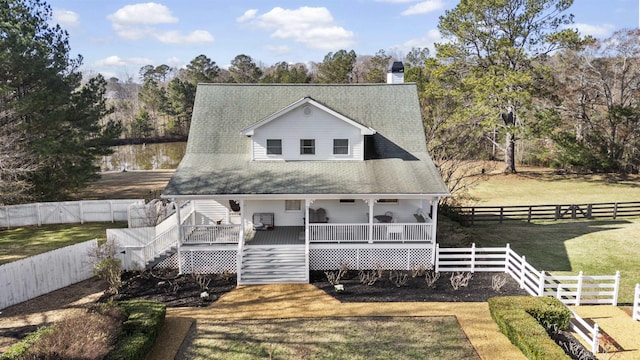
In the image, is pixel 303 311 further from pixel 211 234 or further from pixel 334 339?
pixel 211 234

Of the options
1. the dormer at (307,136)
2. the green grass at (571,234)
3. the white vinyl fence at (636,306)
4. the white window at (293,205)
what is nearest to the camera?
the white vinyl fence at (636,306)

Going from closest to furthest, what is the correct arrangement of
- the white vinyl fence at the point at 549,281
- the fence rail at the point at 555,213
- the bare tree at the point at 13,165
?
the white vinyl fence at the point at 549,281 < the bare tree at the point at 13,165 < the fence rail at the point at 555,213

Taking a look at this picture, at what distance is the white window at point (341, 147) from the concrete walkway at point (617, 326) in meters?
10.6

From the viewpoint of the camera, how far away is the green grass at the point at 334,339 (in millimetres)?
11078

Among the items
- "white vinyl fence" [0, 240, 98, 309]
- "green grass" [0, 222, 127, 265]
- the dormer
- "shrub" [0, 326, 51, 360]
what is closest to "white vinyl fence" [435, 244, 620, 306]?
the dormer

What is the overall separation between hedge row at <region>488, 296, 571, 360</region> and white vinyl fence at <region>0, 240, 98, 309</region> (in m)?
15.1

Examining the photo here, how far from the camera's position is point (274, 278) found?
629 inches

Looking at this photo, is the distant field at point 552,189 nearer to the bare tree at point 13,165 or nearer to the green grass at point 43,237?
the green grass at point 43,237

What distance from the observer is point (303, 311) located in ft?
44.6

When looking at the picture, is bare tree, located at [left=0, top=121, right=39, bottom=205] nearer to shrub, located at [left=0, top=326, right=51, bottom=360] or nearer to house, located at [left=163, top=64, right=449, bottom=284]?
house, located at [left=163, top=64, right=449, bottom=284]

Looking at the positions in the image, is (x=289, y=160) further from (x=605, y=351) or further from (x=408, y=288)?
(x=605, y=351)

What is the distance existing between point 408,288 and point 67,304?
12149 millimetres

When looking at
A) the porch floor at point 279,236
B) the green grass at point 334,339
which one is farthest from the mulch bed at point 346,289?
the porch floor at point 279,236

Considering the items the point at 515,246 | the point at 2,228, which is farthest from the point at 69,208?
the point at 515,246
